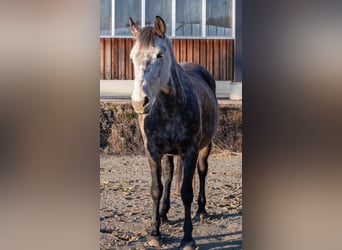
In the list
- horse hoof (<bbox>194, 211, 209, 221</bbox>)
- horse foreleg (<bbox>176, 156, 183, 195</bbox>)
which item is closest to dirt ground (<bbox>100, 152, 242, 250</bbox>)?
horse hoof (<bbox>194, 211, 209, 221</bbox>)

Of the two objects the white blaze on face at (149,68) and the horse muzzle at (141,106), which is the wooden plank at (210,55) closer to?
the white blaze on face at (149,68)

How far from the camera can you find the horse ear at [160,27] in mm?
1319

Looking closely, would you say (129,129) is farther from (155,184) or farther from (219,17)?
(219,17)

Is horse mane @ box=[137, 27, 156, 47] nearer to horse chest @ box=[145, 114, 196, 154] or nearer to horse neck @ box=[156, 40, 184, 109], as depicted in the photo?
horse neck @ box=[156, 40, 184, 109]

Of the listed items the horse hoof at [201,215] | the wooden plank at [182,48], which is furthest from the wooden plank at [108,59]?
the horse hoof at [201,215]

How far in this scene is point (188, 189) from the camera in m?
1.51

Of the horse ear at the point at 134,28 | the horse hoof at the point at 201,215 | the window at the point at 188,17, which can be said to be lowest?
the horse hoof at the point at 201,215

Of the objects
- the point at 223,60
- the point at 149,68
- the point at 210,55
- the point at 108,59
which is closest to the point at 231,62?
the point at 223,60

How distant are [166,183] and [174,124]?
0.20 m

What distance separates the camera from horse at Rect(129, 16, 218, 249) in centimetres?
138

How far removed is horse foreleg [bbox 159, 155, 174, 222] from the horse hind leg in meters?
0.11
